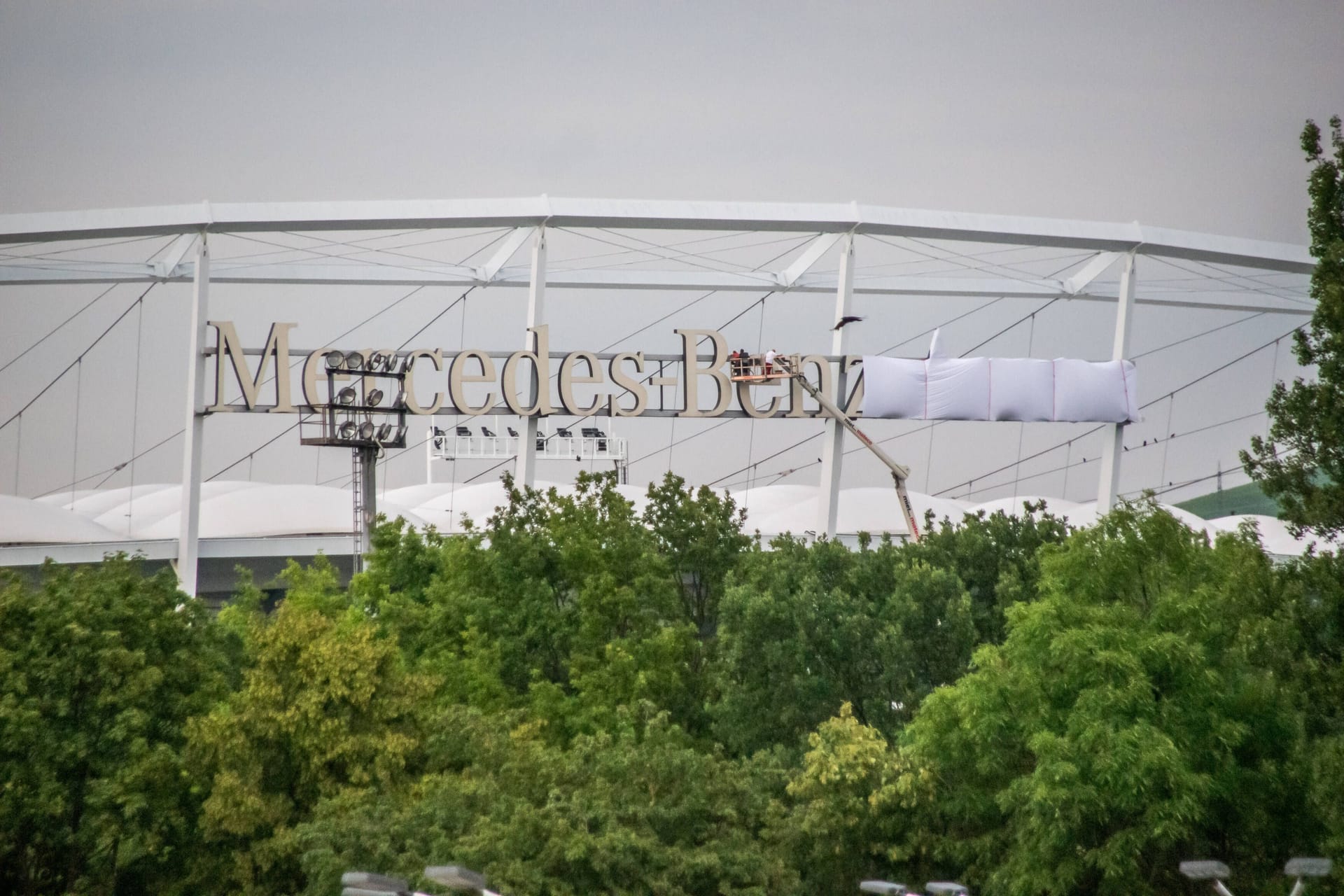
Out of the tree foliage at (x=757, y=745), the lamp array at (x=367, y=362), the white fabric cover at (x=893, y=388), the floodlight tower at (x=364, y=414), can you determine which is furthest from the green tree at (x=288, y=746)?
the white fabric cover at (x=893, y=388)

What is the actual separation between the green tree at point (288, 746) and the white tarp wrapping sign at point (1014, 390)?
22.9 metres

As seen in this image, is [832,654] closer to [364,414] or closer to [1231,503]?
[364,414]

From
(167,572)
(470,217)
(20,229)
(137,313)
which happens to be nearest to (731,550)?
(470,217)

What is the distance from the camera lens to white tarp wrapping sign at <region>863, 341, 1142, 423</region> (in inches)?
2072

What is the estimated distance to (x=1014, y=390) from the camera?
53875 millimetres

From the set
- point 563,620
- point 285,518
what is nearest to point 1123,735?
point 563,620

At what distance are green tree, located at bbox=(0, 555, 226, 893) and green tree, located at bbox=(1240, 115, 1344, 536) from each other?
22431 mm

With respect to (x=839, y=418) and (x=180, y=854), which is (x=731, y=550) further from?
(x=180, y=854)

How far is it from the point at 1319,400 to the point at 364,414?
26353 mm

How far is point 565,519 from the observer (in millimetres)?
46125

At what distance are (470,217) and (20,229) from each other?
495 inches

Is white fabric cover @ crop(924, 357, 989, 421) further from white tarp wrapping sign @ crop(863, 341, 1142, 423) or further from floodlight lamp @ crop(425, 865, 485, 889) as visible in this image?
floodlight lamp @ crop(425, 865, 485, 889)

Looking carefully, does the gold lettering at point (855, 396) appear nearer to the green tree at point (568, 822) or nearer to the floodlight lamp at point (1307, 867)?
the green tree at point (568, 822)

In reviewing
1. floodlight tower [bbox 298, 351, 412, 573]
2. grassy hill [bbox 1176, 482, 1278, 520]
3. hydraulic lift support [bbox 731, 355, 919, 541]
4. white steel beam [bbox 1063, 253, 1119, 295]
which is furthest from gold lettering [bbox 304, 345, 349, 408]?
grassy hill [bbox 1176, 482, 1278, 520]
